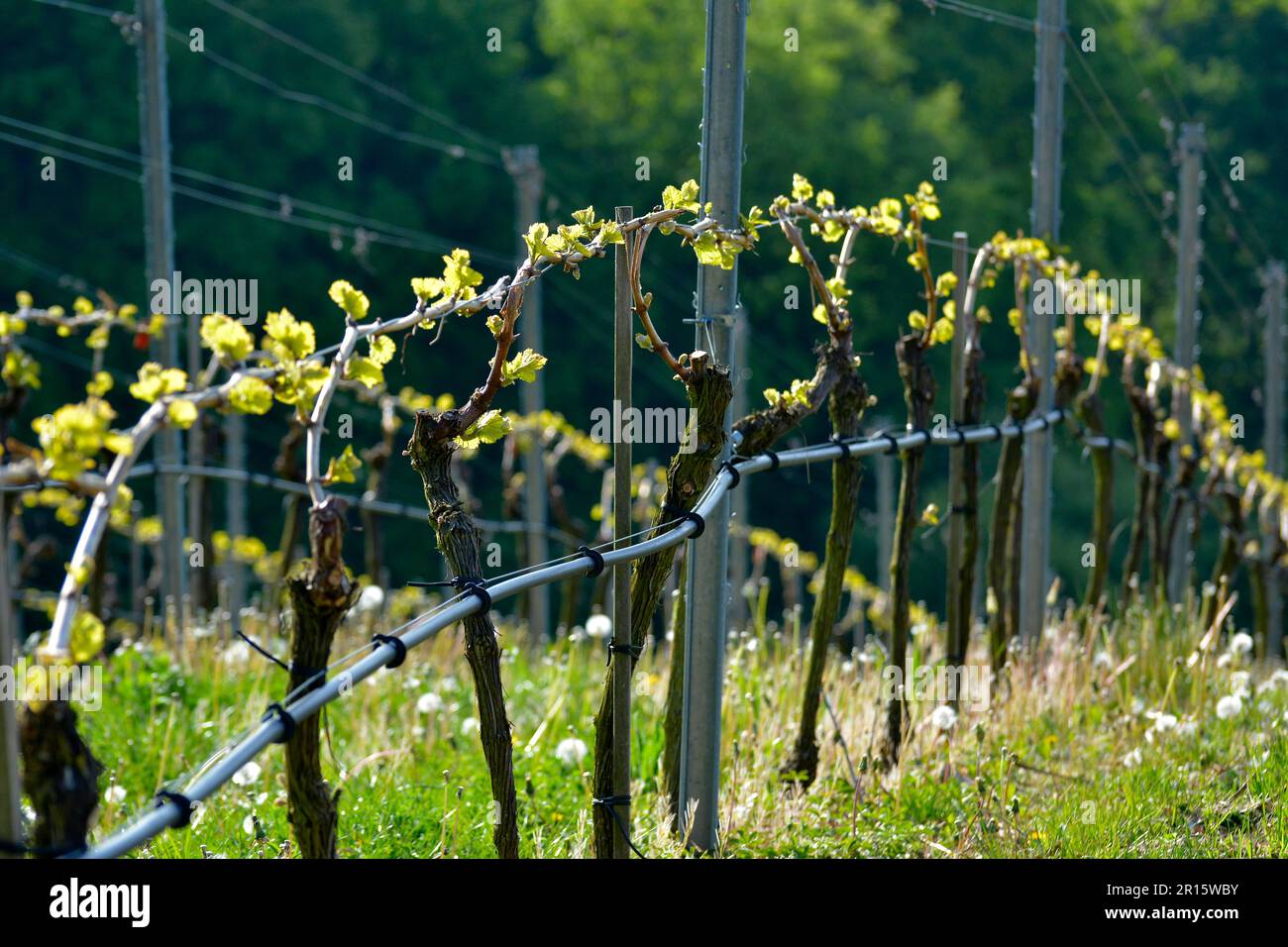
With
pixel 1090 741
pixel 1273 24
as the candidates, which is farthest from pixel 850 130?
pixel 1090 741

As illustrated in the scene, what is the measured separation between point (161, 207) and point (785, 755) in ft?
15.2

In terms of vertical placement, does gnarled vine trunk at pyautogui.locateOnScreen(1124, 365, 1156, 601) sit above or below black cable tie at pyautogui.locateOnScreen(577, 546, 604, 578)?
above

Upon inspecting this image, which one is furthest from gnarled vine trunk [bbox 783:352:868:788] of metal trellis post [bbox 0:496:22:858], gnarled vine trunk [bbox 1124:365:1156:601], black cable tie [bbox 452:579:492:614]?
gnarled vine trunk [bbox 1124:365:1156:601]

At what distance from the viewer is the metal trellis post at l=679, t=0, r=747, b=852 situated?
3.55 m

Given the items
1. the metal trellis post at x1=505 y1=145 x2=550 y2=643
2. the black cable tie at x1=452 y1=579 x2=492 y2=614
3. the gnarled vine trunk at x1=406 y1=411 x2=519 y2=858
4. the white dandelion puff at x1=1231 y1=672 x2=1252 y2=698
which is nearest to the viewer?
the black cable tie at x1=452 y1=579 x2=492 y2=614

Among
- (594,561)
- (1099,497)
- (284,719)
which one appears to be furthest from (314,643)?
(1099,497)

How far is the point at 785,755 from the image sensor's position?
172 inches

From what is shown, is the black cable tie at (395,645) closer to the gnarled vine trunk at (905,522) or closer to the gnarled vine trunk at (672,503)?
the gnarled vine trunk at (672,503)

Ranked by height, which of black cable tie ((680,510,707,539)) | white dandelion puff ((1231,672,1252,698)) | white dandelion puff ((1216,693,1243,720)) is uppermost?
black cable tie ((680,510,707,539))

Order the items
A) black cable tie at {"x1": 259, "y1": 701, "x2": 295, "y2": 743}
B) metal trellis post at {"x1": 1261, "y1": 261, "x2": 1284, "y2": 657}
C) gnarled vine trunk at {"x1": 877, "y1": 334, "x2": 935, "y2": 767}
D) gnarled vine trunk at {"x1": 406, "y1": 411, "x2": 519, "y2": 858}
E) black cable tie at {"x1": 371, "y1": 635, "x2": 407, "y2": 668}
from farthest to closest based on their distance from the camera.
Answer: metal trellis post at {"x1": 1261, "y1": 261, "x2": 1284, "y2": 657}, gnarled vine trunk at {"x1": 877, "y1": 334, "x2": 935, "y2": 767}, gnarled vine trunk at {"x1": 406, "y1": 411, "x2": 519, "y2": 858}, black cable tie at {"x1": 371, "y1": 635, "x2": 407, "y2": 668}, black cable tie at {"x1": 259, "y1": 701, "x2": 295, "y2": 743}

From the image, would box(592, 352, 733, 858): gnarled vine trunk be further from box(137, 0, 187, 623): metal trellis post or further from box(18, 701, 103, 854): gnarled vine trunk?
box(137, 0, 187, 623): metal trellis post

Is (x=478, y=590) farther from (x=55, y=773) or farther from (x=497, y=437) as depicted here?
(x=55, y=773)

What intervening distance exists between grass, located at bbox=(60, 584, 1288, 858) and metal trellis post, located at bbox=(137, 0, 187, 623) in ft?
4.31
